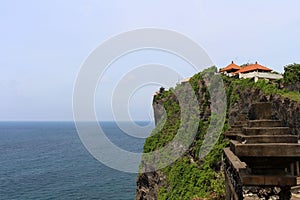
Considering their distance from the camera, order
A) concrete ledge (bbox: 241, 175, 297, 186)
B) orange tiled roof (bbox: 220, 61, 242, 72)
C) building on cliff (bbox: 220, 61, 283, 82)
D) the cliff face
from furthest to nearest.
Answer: orange tiled roof (bbox: 220, 61, 242, 72) < building on cliff (bbox: 220, 61, 283, 82) < the cliff face < concrete ledge (bbox: 241, 175, 297, 186)

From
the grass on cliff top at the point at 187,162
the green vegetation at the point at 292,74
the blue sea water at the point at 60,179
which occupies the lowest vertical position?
the blue sea water at the point at 60,179

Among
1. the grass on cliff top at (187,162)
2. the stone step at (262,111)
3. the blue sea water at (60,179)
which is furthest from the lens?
the blue sea water at (60,179)

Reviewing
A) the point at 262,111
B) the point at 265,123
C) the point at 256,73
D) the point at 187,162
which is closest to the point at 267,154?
the point at 265,123

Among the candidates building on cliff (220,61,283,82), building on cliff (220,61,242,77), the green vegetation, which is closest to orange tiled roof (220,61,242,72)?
building on cliff (220,61,242,77)

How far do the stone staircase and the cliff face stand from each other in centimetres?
2034

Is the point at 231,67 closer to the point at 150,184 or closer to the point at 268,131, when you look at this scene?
the point at 150,184

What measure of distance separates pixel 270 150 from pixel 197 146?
33.7m

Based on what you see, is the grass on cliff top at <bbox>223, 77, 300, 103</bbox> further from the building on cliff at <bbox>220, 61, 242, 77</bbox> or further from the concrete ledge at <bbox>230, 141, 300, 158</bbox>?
the concrete ledge at <bbox>230, 141, 300, 158</bbox>

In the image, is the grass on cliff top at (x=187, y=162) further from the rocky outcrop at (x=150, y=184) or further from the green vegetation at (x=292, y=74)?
the green vegetation at (x=292, y=74)

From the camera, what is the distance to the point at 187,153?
3809 centimetres

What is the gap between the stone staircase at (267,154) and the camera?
4.42m

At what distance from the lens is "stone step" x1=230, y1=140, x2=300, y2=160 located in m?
4.35

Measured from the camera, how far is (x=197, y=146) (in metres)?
37.4

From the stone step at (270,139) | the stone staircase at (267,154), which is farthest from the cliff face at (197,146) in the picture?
the stone step at (270,139)
